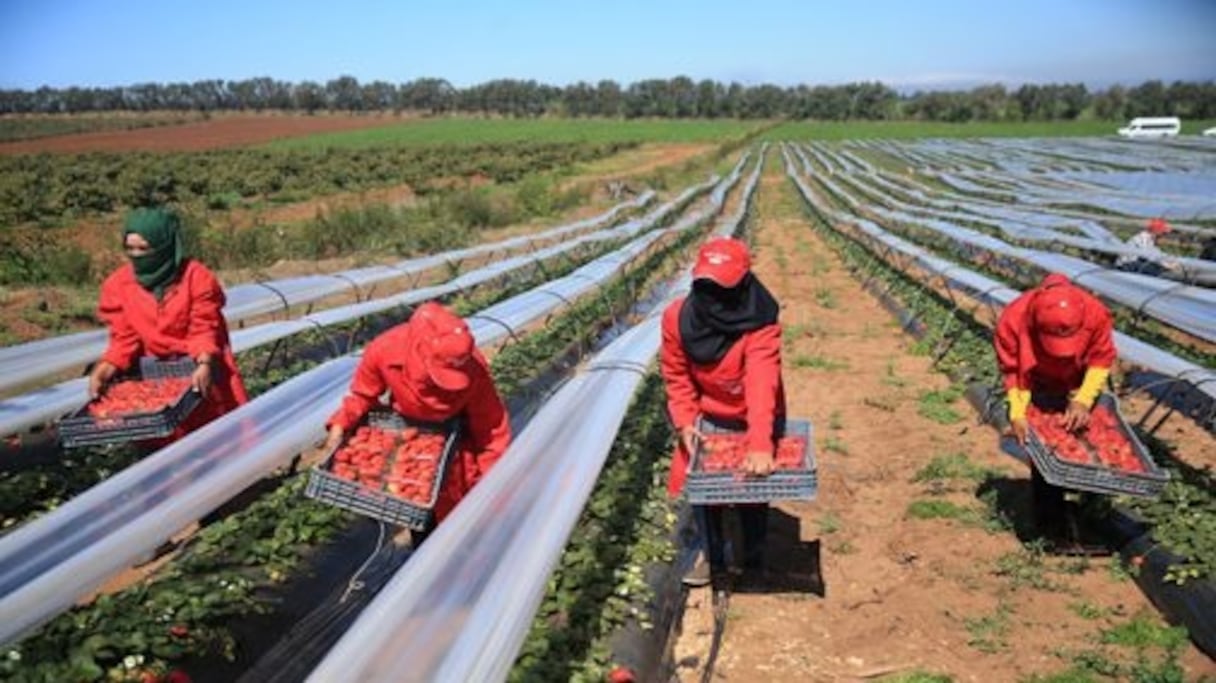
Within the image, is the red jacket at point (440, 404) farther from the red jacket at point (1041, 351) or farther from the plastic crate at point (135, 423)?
the red jacket at point (1041, 351)

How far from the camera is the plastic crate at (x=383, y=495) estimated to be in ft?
12.3

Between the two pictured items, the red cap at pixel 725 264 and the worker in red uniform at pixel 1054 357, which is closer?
the red cap at pixel 725 264

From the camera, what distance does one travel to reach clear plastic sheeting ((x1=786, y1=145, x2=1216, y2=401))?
19.1 feet

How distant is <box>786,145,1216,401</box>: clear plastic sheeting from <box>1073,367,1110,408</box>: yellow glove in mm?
1433

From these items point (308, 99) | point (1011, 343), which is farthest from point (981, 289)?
point (308, 99)

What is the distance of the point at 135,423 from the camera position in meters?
4.74

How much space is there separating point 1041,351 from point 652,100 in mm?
114562

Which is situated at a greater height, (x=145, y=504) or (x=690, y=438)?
(x=690, y=438)

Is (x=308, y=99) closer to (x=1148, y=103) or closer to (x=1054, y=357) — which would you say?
(x=1148, y=103)

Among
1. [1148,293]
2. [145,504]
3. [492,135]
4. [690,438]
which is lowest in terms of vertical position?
[492,135]

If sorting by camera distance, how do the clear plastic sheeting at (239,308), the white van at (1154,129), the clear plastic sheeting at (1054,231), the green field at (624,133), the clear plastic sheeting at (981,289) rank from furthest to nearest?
the green field at (624,133)
the white van at (1154,129)
the clear plastic sheeting at (1054,231)
the clear plastic sheeting at (239,308)
the clear plastic sheeting at (981,289)

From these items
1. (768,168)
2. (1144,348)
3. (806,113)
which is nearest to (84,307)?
(1144,348)

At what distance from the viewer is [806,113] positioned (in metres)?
110

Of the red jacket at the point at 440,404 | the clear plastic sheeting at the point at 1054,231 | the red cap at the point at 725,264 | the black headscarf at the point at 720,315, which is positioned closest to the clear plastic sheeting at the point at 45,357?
the red jacket at the point at 440,404
